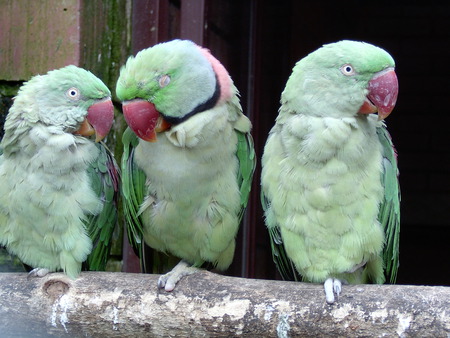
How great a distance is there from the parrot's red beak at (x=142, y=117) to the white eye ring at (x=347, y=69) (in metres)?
0.70

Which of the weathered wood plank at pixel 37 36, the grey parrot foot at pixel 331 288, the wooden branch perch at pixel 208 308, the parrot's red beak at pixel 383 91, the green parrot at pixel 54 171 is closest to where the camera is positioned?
the wooden branch perch at pixel 208 308

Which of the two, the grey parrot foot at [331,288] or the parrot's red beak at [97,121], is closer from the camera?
the grey parrot foot at [331,288]

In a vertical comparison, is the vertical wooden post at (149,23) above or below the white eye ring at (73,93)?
above

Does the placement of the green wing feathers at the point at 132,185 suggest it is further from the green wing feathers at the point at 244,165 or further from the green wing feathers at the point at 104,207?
the green wing feathers at the point at 244,165

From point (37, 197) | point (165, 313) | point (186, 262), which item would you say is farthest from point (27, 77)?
point (165, 313)

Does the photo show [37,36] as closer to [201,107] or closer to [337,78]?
[201,107]

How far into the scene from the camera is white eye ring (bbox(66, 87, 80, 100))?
9.43 feet

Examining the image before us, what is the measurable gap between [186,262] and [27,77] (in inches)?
53.3

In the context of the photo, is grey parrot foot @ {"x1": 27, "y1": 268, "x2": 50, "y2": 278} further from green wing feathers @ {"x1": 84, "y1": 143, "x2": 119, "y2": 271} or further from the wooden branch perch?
green wing feathers @ {"x1": 84, "y1": 143, "x2": 119, "y2": 271}

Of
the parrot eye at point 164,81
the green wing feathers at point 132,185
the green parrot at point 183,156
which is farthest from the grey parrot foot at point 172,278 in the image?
the parrot eye at point 164,81

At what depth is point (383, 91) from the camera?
2.62m

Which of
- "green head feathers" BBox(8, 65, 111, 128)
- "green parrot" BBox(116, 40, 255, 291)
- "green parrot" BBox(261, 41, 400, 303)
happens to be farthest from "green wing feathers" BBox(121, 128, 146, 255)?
"green parrot" BBox(261, 41, 400, 303)

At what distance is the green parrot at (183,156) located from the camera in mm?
2729

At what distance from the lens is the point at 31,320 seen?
266 centimetres
